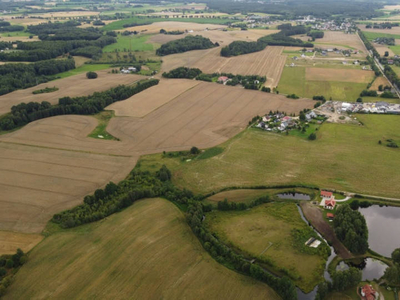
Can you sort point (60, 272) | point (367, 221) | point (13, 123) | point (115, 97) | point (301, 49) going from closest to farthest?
point (60, 272)
point (367, 221)
point (13, 123)
point (115, 97)
point (301, 49)

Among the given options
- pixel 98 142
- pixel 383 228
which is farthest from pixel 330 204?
pixel 98 142

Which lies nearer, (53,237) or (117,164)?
(53,237)

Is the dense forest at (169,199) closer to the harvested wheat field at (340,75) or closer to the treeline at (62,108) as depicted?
the treeline at (62,108)

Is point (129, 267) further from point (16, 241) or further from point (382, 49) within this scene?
point (382, 49)

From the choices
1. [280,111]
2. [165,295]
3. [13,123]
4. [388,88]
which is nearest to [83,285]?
[165,295]

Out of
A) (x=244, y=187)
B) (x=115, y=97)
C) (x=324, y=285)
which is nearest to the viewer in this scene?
(x=324, y=285)

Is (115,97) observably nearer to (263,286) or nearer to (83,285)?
(83,285)
